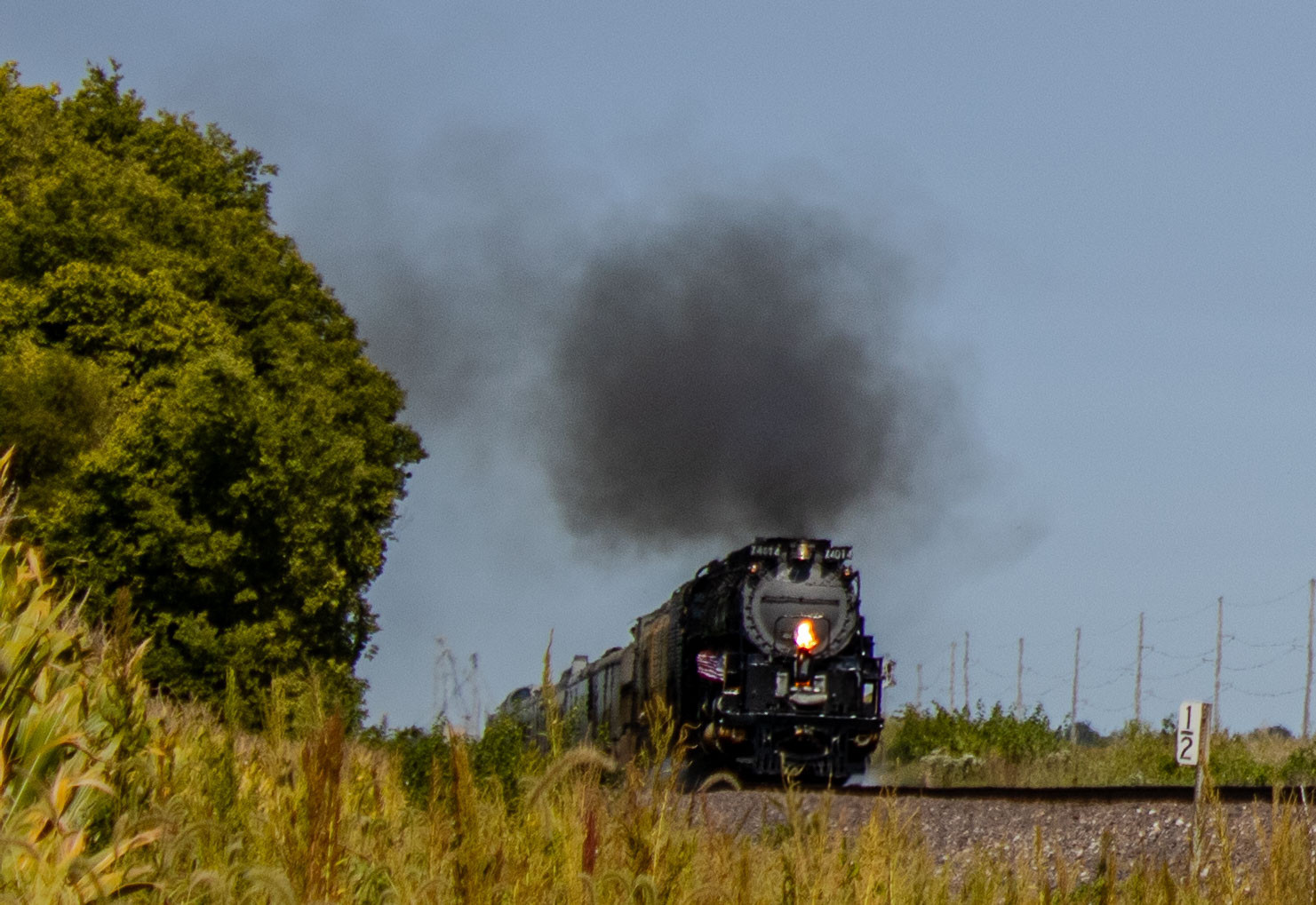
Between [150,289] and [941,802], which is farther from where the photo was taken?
[150,289]

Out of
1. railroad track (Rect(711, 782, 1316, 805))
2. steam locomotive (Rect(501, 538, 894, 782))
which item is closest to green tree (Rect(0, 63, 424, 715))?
steam locomotive (Rect(501, 538, 894, 782))

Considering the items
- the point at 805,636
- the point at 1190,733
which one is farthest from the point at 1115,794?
the point at 805,636

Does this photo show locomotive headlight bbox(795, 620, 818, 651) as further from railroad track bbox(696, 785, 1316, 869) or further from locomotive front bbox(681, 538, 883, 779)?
railroad track bbox(696, 785, 1316, 869)

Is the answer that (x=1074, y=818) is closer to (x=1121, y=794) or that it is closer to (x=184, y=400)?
(x=1121, y=794)

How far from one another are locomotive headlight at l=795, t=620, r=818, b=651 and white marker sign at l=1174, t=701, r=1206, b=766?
32.8 ft

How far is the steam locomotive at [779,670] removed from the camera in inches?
928

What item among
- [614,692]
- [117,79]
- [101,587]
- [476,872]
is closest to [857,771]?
[614,692]

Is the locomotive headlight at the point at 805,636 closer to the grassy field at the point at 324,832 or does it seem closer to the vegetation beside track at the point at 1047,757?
the vegetation beside track at the point at 1047,757

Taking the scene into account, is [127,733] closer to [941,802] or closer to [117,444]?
[941,802]

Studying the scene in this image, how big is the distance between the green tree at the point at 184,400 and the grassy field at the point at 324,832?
859 inches

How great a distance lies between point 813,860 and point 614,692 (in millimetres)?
23890

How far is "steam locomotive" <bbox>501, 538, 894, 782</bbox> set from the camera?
23.6 metres

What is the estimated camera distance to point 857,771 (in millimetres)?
24688

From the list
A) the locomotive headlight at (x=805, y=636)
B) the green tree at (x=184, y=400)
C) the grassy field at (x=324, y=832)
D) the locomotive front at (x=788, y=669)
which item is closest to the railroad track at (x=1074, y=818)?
the locomotive front at (x=788, y=669)
